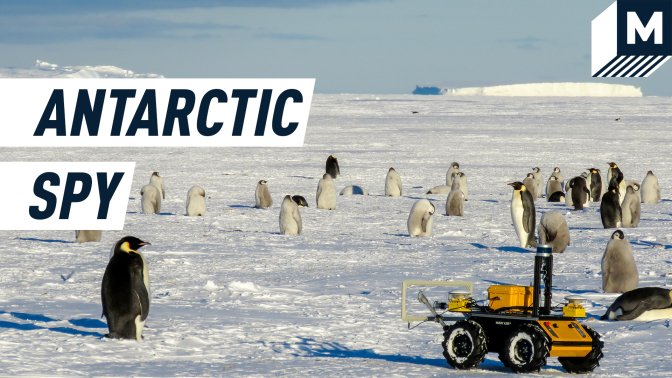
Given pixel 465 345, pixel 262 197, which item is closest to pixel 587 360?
pixel 465 345

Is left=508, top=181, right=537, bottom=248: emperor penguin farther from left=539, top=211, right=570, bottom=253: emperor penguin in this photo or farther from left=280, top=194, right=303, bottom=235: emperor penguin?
left=280, top=194, right=303, bottom=235: emperor penguin

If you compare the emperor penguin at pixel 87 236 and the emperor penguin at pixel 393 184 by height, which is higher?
the emperor penguin at pixel 393 184

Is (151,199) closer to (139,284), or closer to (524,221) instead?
(524,221)

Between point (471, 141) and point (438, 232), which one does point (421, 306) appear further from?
point (471, 141)

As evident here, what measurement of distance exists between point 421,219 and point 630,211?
11.0 ft

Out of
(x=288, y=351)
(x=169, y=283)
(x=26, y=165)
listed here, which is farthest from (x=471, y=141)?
(x=288, y=351)

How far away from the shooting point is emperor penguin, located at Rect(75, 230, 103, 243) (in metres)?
15.9

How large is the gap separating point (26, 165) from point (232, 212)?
1267cm

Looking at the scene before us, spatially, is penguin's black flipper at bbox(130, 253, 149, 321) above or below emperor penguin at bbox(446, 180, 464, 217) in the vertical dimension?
below

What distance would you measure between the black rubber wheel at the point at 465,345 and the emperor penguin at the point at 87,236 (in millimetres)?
9250

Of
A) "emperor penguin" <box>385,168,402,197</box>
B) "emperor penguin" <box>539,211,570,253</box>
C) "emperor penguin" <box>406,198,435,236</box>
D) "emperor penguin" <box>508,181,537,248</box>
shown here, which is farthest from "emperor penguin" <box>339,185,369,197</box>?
"emperor penguin" <box>539,211,570,253</box>

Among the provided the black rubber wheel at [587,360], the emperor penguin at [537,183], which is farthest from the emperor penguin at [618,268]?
the emperor penguin at [537,183]

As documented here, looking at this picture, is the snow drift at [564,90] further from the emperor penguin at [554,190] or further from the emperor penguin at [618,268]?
the emperor penguin at [618,268]

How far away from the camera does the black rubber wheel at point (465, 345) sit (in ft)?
24.2
